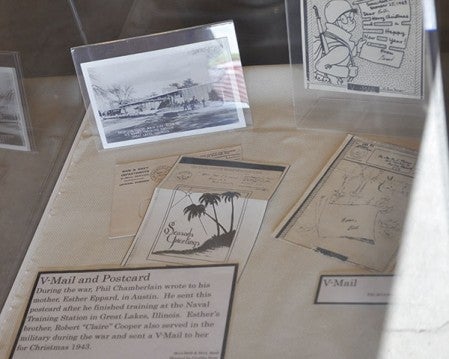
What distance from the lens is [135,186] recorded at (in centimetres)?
139

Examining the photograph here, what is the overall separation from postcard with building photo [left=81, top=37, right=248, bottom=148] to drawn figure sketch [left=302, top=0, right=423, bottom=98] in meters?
0.16

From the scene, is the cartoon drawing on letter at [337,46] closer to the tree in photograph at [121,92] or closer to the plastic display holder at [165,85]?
the plastic display holder at [165,85]

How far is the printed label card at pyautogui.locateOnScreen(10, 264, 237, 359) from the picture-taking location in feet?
3.56

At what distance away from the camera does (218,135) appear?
1.47m

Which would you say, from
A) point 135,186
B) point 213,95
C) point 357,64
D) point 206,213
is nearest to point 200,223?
point 206,213

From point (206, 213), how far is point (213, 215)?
0.01 m

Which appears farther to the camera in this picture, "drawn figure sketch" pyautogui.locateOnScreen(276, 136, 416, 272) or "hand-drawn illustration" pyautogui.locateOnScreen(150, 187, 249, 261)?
"hand-drawn illustration" pyautogui.locateOnScreen(150, 187, 249, 261)

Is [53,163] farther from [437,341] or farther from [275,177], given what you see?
[437,341]

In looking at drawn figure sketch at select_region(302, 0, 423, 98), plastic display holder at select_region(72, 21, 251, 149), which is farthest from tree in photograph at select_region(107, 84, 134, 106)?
drawn figure sketch at select_region(302, 0, 423, 98)

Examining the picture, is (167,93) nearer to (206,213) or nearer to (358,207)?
(206,213)

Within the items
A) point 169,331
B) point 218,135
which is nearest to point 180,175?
point 218,135

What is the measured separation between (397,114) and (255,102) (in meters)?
0.31

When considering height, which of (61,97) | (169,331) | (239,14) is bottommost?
(169,331)

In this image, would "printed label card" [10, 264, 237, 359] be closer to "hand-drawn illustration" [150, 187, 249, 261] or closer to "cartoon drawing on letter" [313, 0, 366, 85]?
"hand-drawn illustration" [150, 187, 249, 261]
